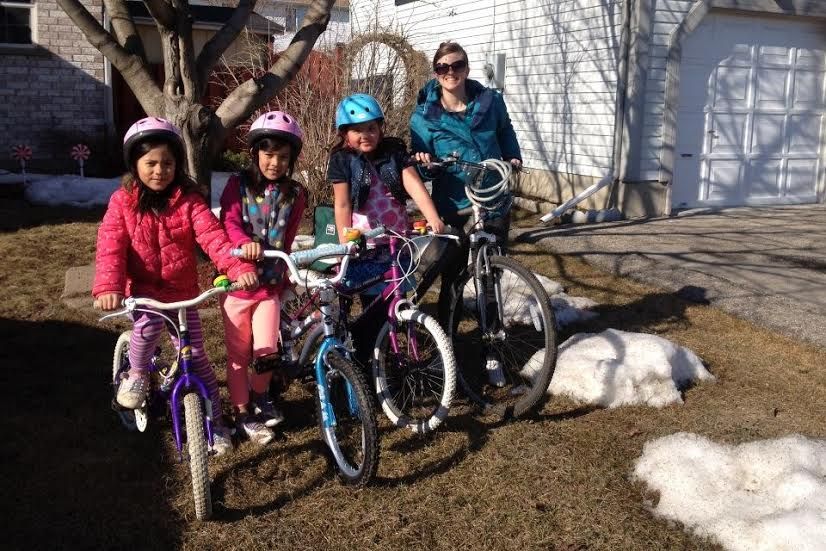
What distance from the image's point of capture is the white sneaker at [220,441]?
12.4ft

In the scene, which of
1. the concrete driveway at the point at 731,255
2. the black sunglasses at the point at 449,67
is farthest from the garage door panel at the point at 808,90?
the black sunglasses at the point at 449,67

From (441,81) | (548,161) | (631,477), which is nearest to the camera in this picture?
(631,477)

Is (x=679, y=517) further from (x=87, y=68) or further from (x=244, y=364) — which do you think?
(x=87, y=68)

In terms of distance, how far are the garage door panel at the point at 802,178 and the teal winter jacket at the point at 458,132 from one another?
8.23 m

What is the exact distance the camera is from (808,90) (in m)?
11.2

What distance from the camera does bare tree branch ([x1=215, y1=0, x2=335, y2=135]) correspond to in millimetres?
6543

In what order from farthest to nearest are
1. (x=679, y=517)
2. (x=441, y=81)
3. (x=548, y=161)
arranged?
1. (x=548, y=161)
2. (x=441, y=81)
3. (x=679, y=517)

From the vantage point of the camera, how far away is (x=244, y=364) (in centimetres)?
390

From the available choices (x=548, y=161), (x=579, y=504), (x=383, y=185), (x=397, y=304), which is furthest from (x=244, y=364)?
(x=548, y=161)

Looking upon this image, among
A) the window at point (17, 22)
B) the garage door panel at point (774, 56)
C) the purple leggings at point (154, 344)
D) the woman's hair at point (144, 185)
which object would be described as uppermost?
the window at point (17, 22)

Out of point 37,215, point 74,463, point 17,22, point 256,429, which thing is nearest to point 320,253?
point 256,429

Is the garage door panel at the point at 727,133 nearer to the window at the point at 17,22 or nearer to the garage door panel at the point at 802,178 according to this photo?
the garage door panel at the point at 802,178

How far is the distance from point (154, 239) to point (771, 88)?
9.65 meters

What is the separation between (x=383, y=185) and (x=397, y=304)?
689 millimetres
